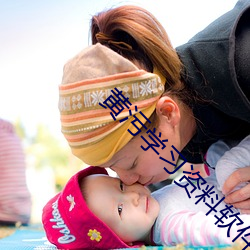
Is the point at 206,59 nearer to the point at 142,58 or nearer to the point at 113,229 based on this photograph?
the point at 142,58

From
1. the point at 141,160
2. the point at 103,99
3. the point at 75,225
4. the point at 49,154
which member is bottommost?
the point at 49,154

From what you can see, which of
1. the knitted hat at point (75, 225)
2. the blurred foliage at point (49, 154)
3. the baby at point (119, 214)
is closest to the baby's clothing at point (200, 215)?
the baby at point (119, 214)

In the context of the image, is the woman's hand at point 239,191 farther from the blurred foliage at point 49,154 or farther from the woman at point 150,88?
the blurred foliage at point 49,154

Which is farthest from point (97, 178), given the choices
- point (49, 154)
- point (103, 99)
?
point (49, 154)

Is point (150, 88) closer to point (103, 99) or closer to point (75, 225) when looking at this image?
point (103, 99)

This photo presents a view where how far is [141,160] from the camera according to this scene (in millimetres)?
954

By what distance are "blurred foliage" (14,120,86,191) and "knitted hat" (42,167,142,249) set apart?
1.34 m

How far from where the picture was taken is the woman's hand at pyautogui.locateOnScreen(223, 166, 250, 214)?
3.18 ft

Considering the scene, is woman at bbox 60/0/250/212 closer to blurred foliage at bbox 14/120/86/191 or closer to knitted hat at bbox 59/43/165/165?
knitted hat at bbox 59/43/165/165

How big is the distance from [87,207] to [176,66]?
0.34 meters

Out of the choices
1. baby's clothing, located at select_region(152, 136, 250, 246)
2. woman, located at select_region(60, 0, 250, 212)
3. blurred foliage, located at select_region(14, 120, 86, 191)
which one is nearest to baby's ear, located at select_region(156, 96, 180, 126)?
woman, located at select_region(60, 0, 250, 212)

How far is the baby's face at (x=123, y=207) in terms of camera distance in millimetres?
938

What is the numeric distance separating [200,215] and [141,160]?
0.16 metres

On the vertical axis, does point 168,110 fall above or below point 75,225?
above
